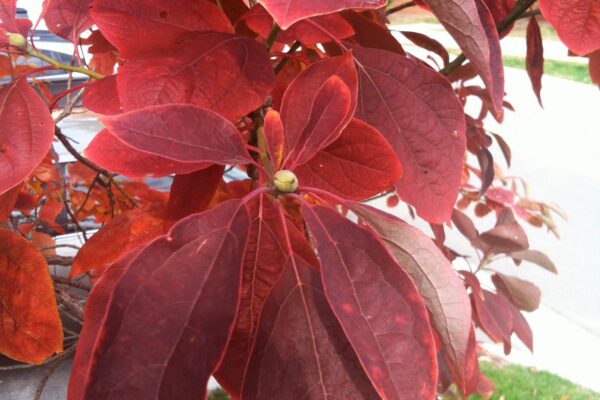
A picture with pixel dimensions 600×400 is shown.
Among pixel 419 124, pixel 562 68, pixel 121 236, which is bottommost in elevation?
pixel 562 68

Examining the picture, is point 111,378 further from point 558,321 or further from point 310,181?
point 558,321

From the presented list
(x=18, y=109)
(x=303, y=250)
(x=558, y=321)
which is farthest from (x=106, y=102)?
(x=558, y=321)

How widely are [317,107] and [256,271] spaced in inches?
4.0

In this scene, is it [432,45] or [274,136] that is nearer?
[274,136]

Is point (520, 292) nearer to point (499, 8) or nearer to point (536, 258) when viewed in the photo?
point (536, 258)

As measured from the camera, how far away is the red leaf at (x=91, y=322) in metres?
0.29

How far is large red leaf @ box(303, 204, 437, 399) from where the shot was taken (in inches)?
10.3

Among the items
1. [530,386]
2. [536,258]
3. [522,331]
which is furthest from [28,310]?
[530,386]

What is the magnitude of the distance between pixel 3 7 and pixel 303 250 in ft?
1.16

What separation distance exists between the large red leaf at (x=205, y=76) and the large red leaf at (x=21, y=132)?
7 centimetres

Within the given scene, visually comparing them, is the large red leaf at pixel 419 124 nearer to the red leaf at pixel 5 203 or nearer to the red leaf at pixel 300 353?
the red leaf at pixel 300 353

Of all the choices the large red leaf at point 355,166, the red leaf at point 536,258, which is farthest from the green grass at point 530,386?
the large red leaf at point 355,166

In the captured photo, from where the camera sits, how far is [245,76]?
0.34 m

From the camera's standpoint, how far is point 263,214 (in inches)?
13.4
